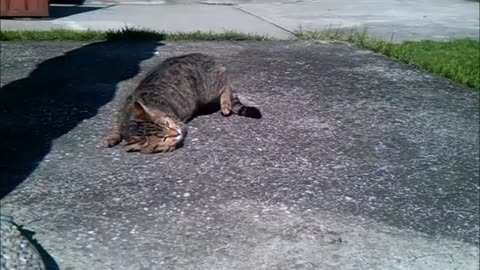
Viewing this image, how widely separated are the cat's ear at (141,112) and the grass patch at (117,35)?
432 centimetres

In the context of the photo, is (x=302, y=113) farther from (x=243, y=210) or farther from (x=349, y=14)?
(x=349, y=14)

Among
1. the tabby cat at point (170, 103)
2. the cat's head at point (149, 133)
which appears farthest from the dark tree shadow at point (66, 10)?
the cat's head at point (149, 133)

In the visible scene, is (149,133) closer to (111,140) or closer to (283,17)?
(111,140)

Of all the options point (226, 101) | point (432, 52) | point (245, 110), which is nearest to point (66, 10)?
point (432, 52)

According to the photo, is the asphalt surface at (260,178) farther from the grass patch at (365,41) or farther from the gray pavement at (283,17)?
the gray pavement at (283,17)

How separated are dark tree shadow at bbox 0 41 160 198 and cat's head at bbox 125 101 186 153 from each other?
1.97ft

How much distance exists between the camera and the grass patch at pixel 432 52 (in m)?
7.70

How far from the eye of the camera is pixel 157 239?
3.57 m

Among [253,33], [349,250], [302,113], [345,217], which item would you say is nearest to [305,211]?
[345,217]

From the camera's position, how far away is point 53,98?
5.99m

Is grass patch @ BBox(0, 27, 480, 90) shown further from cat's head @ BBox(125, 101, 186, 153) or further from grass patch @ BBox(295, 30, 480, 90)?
cat's head @ BBox(125, 101, 186, 153)

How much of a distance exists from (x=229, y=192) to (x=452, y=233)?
1.30 meters

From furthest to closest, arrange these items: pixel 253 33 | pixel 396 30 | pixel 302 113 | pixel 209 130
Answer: pixel 396 30 < pixel 253 33 < pixel 302 113 < pixel 209 130

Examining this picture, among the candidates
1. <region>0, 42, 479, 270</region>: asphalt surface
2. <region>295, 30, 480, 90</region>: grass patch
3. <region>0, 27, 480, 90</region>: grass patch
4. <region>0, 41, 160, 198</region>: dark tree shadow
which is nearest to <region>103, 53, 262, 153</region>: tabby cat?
<region>0, 42, 479, 270</region>: asphalt surface
